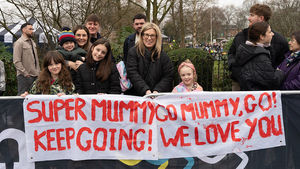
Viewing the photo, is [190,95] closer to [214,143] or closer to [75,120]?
[214,143]

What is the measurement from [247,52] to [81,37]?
253 centimetres

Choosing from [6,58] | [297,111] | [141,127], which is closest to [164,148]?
[141,127]

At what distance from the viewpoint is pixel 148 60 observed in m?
3.84

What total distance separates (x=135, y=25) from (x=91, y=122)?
2.20 metres

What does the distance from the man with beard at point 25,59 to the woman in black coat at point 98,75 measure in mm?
3133

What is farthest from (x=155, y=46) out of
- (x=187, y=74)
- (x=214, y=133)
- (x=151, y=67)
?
(x=214, y=133)

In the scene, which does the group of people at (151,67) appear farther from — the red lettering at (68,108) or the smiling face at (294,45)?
the red lettering at (68,108)

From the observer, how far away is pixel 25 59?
6301mm

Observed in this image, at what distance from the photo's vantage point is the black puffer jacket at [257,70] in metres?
3.44

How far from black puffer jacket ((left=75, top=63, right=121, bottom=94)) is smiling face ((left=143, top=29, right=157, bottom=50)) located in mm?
621

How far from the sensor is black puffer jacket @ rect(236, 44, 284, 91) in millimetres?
3436

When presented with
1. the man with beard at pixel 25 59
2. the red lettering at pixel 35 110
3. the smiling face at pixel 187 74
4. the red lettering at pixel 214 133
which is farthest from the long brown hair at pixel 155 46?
the man with beard at pixel 25 59

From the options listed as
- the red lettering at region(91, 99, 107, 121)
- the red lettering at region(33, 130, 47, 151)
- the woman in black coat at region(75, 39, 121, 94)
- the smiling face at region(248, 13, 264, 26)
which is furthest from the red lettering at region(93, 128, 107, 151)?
the smiling face at region(248, 13, 264, 26)

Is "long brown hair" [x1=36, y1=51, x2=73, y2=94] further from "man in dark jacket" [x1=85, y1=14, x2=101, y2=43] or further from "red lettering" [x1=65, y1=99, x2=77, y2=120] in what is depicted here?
"man in dark jacket" [x1=85, y1=14, x2=101, y2=43]
